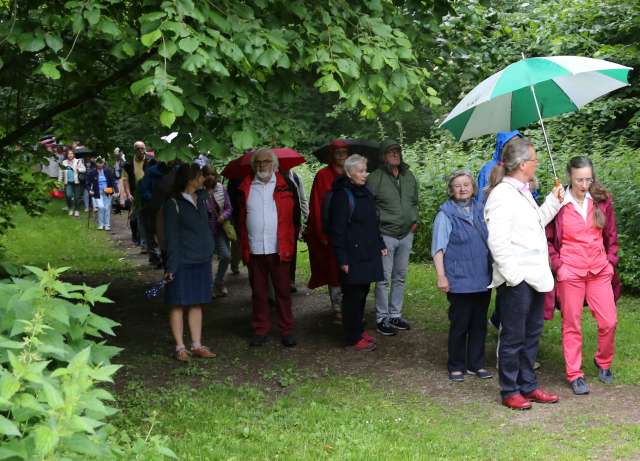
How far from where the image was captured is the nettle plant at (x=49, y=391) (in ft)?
9.60

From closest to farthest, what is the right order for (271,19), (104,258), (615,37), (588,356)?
(271,19) < (588,356) < (615,37) < (104,258)

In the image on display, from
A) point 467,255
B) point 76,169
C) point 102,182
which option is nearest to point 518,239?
point 467,255

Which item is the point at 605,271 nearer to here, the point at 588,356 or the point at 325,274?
the point at 588,356

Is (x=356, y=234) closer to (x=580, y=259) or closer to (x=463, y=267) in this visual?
(x=463, y=267)

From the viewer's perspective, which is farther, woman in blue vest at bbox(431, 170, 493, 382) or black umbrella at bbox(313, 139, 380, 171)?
black umbrella at bbox(313, 139, 380, 171)

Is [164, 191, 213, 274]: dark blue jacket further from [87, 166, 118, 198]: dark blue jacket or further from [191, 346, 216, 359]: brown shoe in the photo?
[87, 166, 118, 198]: dark blue jacket

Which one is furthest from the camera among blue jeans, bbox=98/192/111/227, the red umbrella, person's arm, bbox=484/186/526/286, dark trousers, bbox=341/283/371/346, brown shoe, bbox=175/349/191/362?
blue jeans, bbox=98/192/111/227

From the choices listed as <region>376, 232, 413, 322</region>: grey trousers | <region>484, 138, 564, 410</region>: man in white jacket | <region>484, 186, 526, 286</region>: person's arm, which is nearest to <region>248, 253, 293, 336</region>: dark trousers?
<region>376, 232, 413, 322</region>: grey trousers

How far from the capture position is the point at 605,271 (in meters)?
7.01

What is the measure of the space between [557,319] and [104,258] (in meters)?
9.16

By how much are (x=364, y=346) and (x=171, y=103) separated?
3790mm

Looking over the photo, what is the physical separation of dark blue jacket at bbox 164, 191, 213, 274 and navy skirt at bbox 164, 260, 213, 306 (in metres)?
0.07

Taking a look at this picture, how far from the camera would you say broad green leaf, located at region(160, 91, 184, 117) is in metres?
5.50

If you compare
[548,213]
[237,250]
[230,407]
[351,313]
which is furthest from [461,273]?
[237,250]
